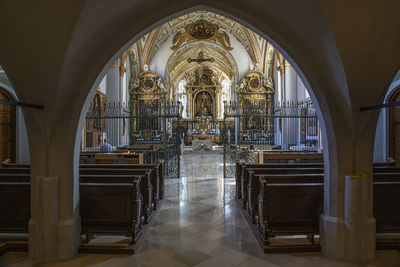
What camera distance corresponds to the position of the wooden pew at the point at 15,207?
131 inches

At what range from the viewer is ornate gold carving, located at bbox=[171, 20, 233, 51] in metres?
15.3

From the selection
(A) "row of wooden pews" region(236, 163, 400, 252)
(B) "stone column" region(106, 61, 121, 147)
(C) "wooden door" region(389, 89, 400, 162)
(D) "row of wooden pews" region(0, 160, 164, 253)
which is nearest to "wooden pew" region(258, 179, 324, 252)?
(A) "row of wooden pews" region(236, 163, 400, 252)

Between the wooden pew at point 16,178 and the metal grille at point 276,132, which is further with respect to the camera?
the metal grille at point 276,132

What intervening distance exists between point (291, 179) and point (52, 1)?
12.6ft

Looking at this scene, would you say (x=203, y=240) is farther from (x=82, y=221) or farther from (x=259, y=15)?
(x=259, y=15)

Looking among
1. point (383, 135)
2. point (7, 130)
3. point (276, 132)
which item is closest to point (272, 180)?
point (383, 135)

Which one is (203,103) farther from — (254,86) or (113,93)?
(113,93)

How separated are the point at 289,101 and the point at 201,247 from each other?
10.4 meters

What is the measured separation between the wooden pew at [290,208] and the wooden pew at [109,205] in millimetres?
1785

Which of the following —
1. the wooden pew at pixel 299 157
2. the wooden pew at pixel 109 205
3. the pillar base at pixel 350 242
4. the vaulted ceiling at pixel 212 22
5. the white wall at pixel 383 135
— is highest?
the vaulted ceiling at pixel 212 22

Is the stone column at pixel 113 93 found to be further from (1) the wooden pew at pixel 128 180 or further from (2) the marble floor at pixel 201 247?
(1) the wooden pew at pixel 128 180

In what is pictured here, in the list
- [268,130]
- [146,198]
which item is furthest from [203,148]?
[146,198]

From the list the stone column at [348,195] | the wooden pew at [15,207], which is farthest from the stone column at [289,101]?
the wooden pew at [15,207]

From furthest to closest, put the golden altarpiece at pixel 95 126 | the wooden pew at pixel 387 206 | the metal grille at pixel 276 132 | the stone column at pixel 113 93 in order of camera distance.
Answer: the stone column at pixel 113 93 < the golden altarpiece at pixel 95 126 < the metal grille at pixel 276 132 < the wooden pew at pixel 387 206
